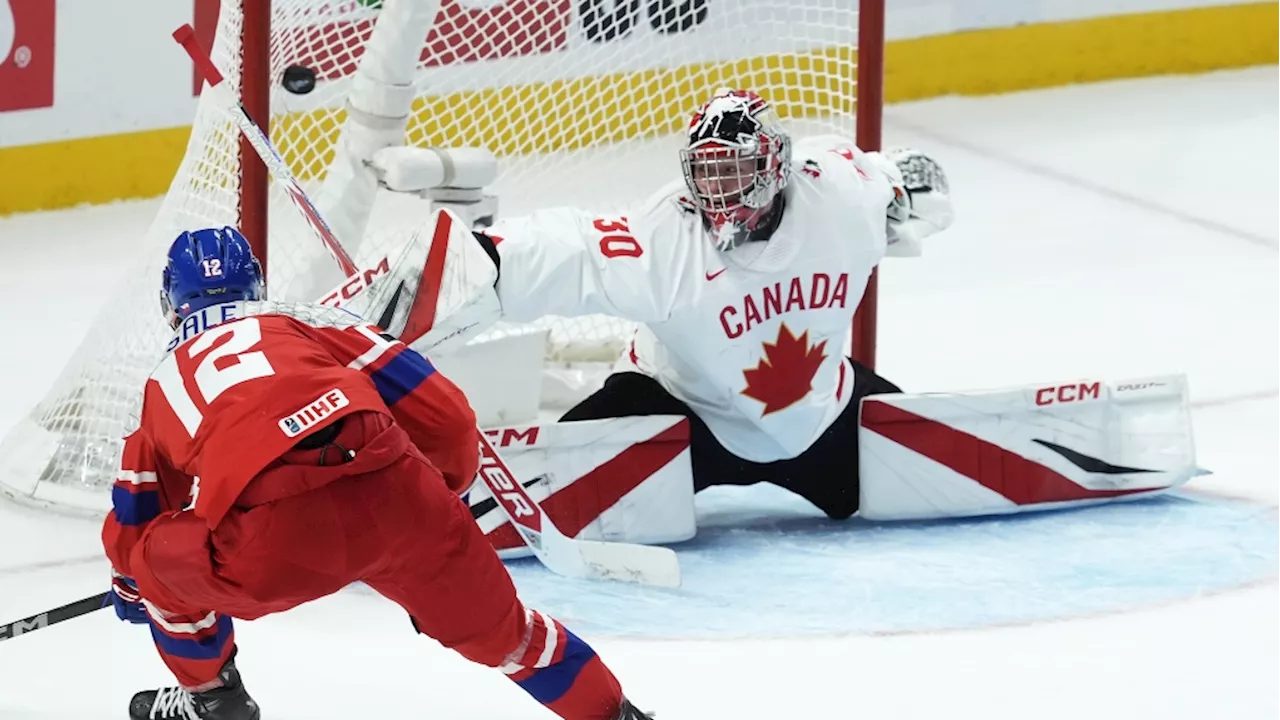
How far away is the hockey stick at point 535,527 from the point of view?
3.52 meters

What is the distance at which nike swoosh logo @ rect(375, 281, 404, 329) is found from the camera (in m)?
3.63

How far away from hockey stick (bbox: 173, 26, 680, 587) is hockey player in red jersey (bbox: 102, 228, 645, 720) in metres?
0.55

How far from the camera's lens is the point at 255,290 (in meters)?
2.90

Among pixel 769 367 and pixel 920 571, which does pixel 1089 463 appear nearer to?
pixel 920 571

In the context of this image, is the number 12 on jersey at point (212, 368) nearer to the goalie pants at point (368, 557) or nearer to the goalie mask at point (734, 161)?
the goalie pants at point (368, 557)

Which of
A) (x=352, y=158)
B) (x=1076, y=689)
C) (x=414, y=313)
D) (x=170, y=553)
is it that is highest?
(x=352, y=158)

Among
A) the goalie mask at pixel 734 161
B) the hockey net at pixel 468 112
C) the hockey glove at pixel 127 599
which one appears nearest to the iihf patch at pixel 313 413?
the hockey glove at pixel 127 599

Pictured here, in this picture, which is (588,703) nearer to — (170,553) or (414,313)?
(170,553)

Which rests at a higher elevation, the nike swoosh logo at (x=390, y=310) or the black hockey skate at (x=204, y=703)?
the nike swoosh logo at (x=390, y=310)

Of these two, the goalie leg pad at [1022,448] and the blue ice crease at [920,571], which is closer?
the blue ice crease at [920,571]

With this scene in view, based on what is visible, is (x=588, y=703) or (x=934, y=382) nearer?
(x=588, y=703)

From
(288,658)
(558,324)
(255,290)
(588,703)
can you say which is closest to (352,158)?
(558,324)

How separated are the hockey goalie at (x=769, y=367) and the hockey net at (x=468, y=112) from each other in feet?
2.07

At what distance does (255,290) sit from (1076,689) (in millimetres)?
1371
